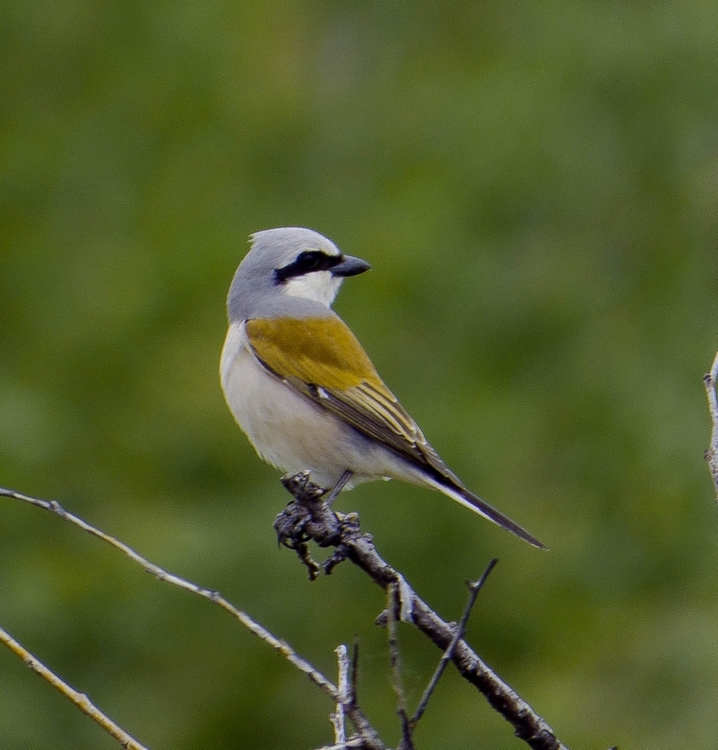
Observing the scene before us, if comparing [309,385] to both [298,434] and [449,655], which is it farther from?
A: [449,655]

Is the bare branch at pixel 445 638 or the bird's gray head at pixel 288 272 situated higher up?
the bird's gray head at pixel 288 272

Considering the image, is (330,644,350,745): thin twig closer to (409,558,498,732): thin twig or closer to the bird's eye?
(409,558,498,732): thin twig

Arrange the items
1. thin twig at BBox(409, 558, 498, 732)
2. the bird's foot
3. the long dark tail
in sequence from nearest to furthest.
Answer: thin twig at BBox(409, 558, 498, 732), the bird's foot, the long dark tail

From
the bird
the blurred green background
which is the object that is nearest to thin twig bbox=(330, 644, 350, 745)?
the bird

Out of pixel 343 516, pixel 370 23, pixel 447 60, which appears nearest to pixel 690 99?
pixel 447 60

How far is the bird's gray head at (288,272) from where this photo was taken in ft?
14.1

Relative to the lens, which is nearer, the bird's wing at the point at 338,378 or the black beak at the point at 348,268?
the bird's wing at the point at 338,378

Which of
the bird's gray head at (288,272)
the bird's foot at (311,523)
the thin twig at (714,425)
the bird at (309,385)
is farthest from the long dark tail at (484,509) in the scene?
the bird's gray head at (288,272)

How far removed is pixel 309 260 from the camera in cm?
432

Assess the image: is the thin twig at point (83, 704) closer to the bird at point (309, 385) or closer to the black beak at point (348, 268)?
the bird at point (309, 385)

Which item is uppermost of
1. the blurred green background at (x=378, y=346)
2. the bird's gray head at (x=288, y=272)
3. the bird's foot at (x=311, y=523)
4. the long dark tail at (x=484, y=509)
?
the blurred green background at (x=378, y=346)

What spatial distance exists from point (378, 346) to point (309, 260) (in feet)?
11.0

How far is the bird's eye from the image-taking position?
4301mm

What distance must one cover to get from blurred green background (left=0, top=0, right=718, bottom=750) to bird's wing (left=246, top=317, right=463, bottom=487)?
2.21 meters
